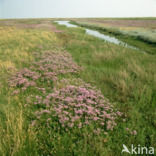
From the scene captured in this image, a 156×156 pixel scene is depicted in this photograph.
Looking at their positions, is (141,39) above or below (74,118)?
above

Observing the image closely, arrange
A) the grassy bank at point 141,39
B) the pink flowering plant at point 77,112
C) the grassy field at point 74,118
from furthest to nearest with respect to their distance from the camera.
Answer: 1. the grassy bank at point 141,39
2. the pink flowering plant at point 77,112
3. the grassy field at point 74,118

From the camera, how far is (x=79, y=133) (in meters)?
3.46

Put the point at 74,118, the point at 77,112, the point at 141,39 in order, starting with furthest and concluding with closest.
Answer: the point at 141,39, the point at 77,112, the point at 74,118

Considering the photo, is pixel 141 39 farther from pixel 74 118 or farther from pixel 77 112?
pixel 74 118

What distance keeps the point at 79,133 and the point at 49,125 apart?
34.8 inches

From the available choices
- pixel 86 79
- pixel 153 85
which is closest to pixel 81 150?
pixel 86 79

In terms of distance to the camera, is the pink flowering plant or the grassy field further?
the pink flowering plant

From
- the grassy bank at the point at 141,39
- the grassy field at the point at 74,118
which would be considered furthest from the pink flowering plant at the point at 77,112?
the grassy bank at the point at 141,39

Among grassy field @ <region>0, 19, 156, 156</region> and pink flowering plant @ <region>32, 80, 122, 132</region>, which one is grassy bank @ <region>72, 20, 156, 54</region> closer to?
grassy field @ <region>0, 19, 156, 156</region>

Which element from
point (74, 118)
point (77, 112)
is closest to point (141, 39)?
point (77, 112)

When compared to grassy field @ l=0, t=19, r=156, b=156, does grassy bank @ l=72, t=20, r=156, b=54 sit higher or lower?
higher

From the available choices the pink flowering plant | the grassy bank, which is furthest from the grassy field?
the grassy bank

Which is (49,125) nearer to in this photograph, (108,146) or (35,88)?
(108,146)

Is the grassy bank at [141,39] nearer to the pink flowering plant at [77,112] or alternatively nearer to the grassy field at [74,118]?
the grassy field at [74,118]
